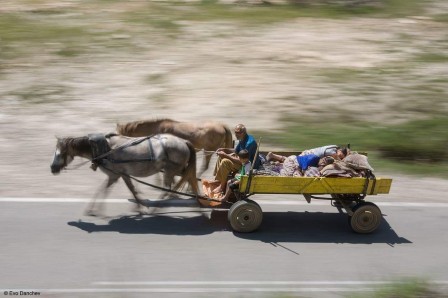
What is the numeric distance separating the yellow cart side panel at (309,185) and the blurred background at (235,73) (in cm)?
390

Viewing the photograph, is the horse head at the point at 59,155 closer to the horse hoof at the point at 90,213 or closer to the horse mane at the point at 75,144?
the horse mane at the point at 75,144

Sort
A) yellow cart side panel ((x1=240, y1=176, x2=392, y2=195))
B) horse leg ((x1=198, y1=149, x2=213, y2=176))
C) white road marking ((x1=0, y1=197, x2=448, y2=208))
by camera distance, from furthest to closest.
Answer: horse leg ((x1=198, y1=149, x2=213, y2=176)), white road marking ((x1=0, y1=197, x2=448, y2=208)), yellow cart side panel ((x1=240, y1=176, x2=392, y2=195))

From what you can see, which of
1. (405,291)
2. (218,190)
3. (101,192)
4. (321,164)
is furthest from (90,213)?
(405,291)

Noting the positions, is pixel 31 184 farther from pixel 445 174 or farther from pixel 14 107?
pixel 445 174

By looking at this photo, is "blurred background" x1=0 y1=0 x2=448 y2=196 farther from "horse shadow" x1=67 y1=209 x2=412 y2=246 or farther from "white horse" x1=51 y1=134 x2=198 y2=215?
"horse shadow" x1=67 y1=209 x2=412 y2=246

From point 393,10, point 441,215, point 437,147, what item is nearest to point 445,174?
point 437,147

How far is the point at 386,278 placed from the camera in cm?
973

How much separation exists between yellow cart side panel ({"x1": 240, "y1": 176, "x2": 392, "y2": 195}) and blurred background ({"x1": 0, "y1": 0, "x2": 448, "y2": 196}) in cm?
390

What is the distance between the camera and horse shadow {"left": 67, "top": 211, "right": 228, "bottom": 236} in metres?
11.1

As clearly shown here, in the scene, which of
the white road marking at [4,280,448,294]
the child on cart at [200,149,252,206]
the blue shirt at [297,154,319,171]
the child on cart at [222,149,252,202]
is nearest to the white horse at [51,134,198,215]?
the child on cart at [200,149,252,206]

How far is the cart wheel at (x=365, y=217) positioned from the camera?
10961mm

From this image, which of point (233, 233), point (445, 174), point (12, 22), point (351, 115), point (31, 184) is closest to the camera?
point (233, 233)

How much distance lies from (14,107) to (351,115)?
8.28 meters

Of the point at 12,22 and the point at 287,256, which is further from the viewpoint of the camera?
the point at 12,22
